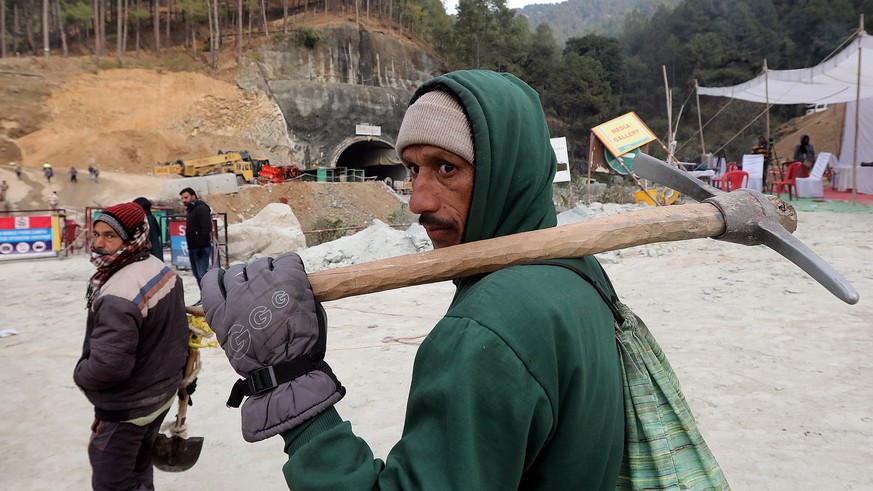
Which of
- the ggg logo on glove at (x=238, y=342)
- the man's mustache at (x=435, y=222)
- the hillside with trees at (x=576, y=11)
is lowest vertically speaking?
the ggg logo on glove at (x=238, y=342)

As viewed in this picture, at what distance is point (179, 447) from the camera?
2779mm

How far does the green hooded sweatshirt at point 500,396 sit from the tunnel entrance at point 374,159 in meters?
42.9

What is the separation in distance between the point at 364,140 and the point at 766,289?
37657 millimetres

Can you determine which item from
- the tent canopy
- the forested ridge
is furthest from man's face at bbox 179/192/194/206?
the forested ridge

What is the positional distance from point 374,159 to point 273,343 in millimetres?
45596

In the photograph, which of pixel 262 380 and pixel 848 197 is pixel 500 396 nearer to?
pixel 262 380

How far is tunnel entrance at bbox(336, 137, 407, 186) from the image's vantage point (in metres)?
44.6

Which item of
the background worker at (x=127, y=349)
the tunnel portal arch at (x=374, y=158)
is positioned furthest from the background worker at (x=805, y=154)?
the tunnel portal arch at (x=374, y=158)

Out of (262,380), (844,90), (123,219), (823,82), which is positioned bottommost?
(262,380)

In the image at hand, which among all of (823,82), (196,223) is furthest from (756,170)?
(196,223)

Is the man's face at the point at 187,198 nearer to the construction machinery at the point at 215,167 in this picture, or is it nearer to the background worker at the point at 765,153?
the background worker at the point at 765,153

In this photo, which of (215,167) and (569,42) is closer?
(215,167)

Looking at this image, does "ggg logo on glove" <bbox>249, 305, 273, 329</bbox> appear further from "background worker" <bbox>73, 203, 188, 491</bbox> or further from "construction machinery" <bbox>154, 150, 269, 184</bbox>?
"construction machinery" <bbox>154, 150, 269, 184</bbox>

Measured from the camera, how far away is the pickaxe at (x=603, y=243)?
1.14 m
